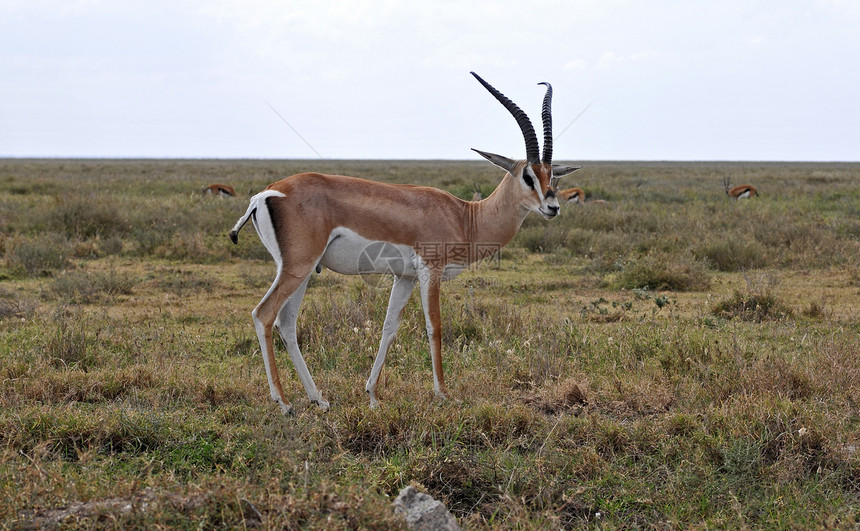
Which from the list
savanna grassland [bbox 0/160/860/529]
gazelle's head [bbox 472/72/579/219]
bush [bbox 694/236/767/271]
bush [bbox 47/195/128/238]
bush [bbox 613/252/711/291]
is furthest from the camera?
bush [bbox 47/195/128/238]

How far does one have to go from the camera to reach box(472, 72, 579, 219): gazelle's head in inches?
219

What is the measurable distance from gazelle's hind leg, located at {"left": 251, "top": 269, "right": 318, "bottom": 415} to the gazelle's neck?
1495mm

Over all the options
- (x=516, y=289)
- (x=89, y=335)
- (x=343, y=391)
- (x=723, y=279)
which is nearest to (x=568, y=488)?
(x=343, y=391)

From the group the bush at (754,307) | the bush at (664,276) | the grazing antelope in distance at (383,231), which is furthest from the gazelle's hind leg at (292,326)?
the bush at (664,276)

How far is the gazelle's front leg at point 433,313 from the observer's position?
5500 millimetres

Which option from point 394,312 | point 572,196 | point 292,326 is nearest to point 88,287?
point 292,326

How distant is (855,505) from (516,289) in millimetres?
6938

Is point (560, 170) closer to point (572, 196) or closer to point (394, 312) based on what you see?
point (394, 312)

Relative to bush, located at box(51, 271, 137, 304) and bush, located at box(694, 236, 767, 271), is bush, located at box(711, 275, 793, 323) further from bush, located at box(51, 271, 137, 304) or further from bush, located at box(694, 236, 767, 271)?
bush, located at box(51, 271, 137, 304)

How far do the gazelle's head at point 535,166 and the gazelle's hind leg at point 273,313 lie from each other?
1.74 metres

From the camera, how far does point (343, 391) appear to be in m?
5.71

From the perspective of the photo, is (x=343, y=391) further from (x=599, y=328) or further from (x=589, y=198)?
(x=589, y=198)

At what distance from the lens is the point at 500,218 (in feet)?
19.5

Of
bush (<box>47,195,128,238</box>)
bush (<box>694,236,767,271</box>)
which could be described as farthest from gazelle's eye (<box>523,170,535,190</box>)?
bush (<box>47,195,128,238</box>)
